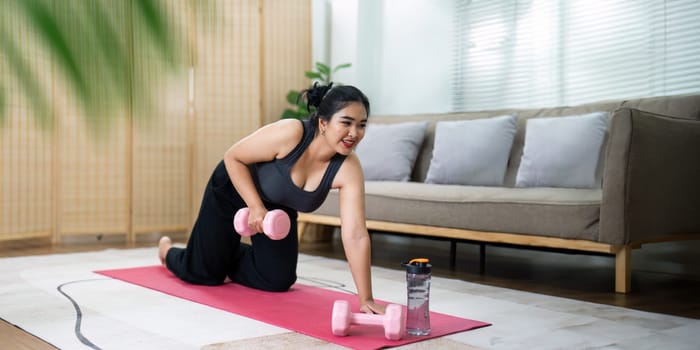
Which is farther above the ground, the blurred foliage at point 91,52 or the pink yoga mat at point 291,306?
the blurred foliage at point 91,52

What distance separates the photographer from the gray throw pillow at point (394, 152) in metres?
4.02

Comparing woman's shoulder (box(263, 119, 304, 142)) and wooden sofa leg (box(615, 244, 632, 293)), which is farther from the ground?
woman's shoulder (box(263, 119, 304, 142))

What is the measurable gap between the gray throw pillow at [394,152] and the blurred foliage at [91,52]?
3.70m

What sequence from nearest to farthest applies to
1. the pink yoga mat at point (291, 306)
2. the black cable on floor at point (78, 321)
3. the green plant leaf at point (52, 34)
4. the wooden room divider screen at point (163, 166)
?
the green plant leaf at point (52, 34)
the black cable on floor at point (78, 321)
the pink yoga mat at point (291, 306)
the wooden room divider screen at point (163, 166)

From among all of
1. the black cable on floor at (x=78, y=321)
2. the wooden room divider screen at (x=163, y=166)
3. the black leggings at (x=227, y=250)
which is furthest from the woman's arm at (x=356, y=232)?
the wooden room divider screen at (x=163, y=166)

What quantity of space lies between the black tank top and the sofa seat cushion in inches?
36.2

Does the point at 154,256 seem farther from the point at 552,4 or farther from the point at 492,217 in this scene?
the point at 552,4

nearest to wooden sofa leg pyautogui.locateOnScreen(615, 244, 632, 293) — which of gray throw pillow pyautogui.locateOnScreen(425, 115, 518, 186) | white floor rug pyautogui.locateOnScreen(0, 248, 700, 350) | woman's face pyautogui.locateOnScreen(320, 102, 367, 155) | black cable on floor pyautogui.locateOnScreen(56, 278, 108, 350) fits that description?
white floor rug pyautogui.locateOnScreen(0, 248, 700, 350)

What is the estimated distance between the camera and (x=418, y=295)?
191cm

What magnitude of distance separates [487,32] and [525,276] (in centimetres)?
172

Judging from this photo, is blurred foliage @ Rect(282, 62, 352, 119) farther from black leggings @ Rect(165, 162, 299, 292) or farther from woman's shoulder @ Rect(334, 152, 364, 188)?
woman's shoulder @ Rect(334, 152, 364, 188)

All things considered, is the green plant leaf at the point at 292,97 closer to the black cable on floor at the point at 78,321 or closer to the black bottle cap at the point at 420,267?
the black cable on floor at the point at 78,321

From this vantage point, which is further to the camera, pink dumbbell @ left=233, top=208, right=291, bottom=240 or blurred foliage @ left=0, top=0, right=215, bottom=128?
pink dumbbell @ left=233, top=208, right=291, bottom=240

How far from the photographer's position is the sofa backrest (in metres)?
2.97
